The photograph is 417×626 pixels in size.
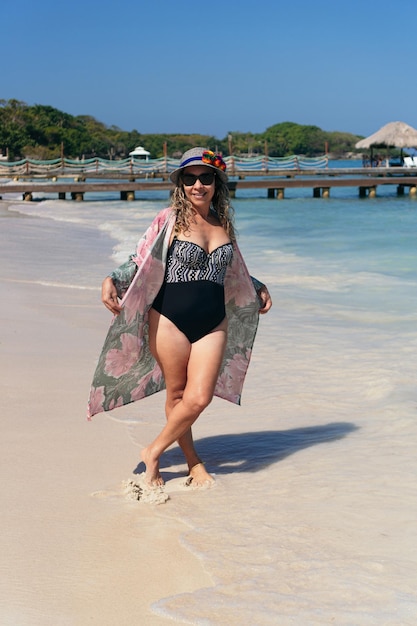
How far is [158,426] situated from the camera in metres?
4.57

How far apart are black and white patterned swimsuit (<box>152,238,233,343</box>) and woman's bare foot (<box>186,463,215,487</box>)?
620 millimetres

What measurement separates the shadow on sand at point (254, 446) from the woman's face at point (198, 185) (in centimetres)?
127

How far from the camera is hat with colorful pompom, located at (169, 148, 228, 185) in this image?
353cm

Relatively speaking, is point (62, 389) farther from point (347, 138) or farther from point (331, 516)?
point (347, 138)

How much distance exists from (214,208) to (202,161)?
250 mm

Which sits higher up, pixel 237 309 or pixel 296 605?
pixel 237 309

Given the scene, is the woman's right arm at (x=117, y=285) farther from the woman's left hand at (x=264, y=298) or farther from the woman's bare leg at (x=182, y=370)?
the woman's left hand at (x=264, y=298)

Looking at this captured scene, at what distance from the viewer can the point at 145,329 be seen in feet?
12.1

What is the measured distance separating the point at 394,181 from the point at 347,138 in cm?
16097

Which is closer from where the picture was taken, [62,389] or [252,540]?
[252,540]

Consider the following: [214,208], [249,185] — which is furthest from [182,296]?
[249,185]

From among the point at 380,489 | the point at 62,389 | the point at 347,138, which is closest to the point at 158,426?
the point at 62,389

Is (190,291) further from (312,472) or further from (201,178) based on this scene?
(312,472)

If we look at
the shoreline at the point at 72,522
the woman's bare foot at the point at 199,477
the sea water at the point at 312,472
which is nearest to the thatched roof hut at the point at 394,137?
the sea water at the point at 312,472
